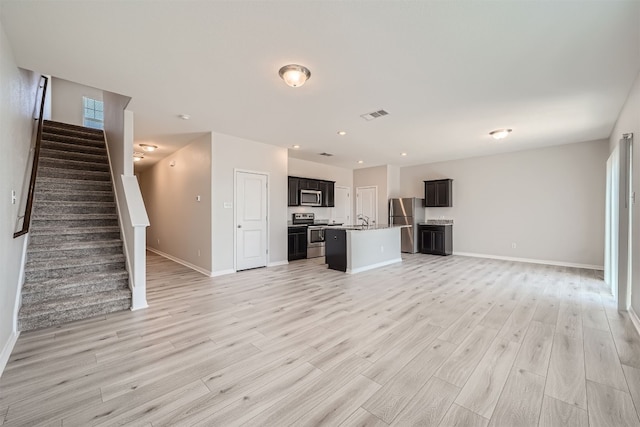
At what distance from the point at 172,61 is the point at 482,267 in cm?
654

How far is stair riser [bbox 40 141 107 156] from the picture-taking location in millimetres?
4893

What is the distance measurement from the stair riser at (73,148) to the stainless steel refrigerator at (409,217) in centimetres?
725

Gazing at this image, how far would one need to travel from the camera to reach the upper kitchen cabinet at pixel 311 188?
7139mm

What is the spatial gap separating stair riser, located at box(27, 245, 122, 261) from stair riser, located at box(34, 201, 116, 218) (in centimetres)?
74

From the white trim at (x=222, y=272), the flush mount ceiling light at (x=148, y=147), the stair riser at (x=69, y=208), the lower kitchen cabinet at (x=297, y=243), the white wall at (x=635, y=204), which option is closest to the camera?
the white wall at (x=635, y=204)

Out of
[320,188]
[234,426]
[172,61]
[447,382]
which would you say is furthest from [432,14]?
[320,188]

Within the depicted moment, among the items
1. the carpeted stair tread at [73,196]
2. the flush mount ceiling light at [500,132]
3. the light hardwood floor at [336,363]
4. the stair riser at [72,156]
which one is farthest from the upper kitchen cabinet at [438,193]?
the stair riser at [72,156]

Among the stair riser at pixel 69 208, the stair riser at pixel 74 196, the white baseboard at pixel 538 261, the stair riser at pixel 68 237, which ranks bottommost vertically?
the white baseboard at pixel 538 261

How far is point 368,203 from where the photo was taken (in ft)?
29.2

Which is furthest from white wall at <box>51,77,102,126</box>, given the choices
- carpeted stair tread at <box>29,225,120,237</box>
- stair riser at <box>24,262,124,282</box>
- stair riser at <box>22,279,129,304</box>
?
stair riser at <box>22,279,129,304</box>

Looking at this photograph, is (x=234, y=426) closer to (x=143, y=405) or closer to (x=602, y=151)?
(x=143, y=405)

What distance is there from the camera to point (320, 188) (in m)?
7.88

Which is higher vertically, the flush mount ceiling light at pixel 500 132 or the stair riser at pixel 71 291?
the flush mount ceiling light at pixel 500 132

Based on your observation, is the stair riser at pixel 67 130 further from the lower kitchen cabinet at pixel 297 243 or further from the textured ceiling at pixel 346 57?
the lower kitchen cabinet at pixel 297 243
